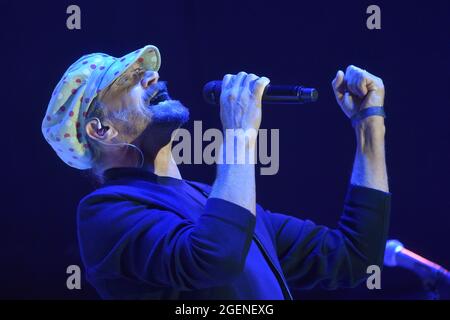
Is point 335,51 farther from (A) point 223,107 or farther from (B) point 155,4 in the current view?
(A) point 223,107

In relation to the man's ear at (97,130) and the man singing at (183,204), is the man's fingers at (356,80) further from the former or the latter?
→ the man's ear at (97,130)

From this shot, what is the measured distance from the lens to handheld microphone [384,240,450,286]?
1.52 m

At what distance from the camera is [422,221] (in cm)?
214

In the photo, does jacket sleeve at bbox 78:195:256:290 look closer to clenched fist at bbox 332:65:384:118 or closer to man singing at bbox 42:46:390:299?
man singing at bbox 42:46:390:299

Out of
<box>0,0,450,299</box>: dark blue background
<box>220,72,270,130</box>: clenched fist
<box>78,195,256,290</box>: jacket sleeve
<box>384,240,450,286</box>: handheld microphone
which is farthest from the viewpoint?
<box>0,0,450,299</box>: dark blue background

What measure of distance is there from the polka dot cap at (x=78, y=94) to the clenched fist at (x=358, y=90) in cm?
43

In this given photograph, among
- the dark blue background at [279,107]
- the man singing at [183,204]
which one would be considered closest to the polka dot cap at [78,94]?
the man singing at [183,204]

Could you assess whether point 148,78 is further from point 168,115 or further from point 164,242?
point 164,242

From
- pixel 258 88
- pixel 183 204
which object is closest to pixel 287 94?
pixel 258 88

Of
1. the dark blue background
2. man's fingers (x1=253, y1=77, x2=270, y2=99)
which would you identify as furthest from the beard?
the dark blue background

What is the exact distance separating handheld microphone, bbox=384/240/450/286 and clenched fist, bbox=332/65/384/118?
31cm

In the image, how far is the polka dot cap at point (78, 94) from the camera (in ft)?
5.19

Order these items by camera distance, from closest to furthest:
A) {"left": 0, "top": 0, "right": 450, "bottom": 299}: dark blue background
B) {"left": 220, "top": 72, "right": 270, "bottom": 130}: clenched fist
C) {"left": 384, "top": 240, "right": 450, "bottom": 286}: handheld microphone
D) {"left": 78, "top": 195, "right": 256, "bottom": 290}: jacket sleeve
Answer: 1. {"left": 78, "top": 195, "right": 256, "bottom": 290}: jacket sleeve
2. {"left": 220, "top": 72, "right": 270, "bottom": 130}: clenched fist
3. {"left": 384, "top": 240, "right": 450, "bottom": 286}: handheld microphone
4. {"left": 0, "top": 0, "right": 450, "bottom": 299}: dark blue background

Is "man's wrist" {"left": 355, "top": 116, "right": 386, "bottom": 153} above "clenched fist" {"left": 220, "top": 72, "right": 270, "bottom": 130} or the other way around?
the other way around
